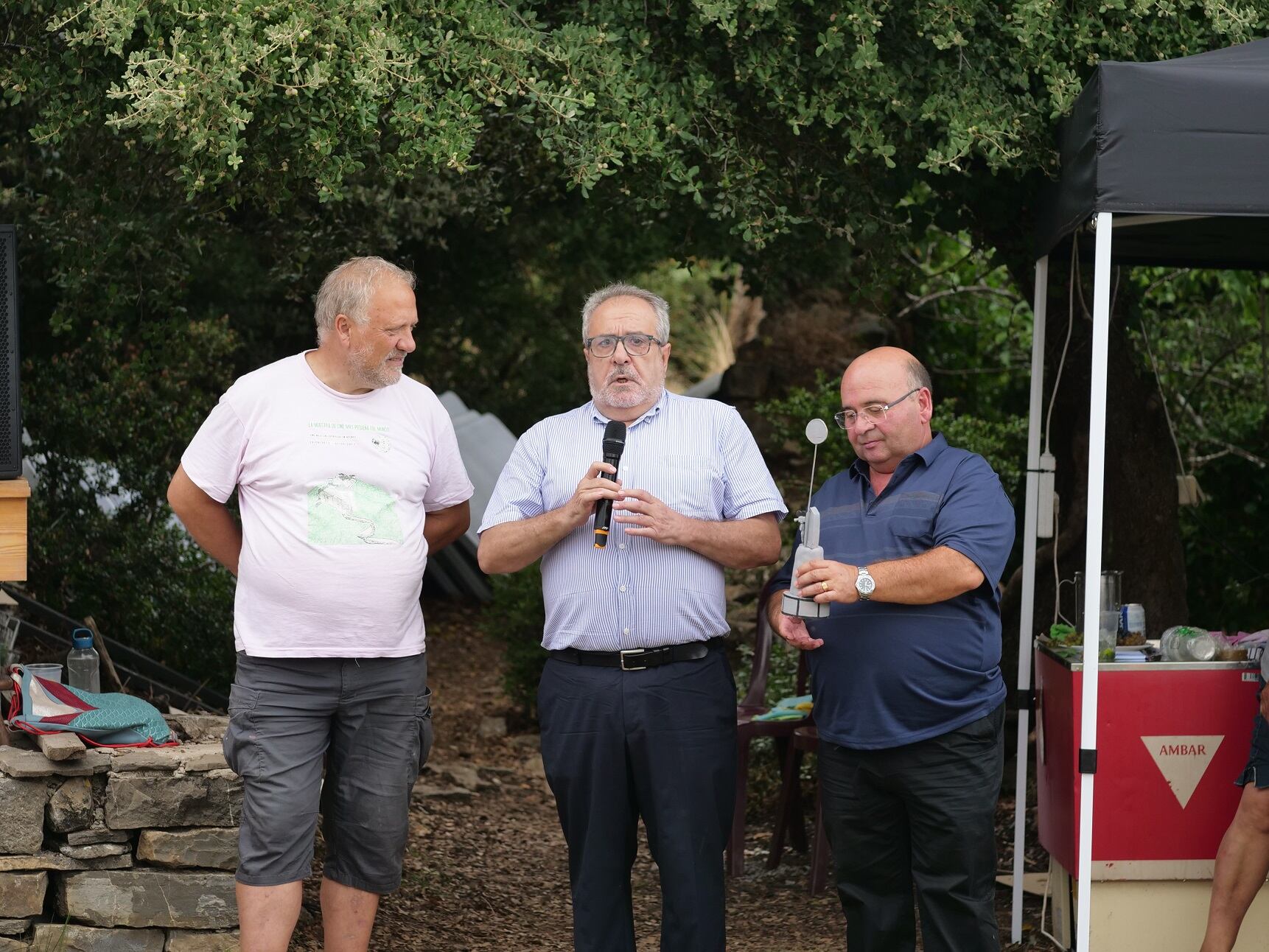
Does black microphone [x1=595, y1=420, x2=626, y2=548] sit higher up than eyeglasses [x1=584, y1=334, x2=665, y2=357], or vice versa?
eyeglasses [x1=584, y1=334, x2=665, y2=357]

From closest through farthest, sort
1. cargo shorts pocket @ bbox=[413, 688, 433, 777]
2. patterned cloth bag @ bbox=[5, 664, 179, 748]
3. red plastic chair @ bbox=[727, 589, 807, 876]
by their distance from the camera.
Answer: cargo shorts pocket @ bbox=[413, 688, 433, 777] → patterned cloth bag @ bbox=[5, 664, 179, 748] → red plastic chair @ bbox=[727, 589, 807, 876]

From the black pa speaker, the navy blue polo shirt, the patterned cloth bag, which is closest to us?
the navy blue polo shirt

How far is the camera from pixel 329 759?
141 inches

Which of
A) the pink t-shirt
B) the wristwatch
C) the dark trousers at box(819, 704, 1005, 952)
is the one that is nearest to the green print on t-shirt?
the pink t-shirt

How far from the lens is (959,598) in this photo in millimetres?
3340

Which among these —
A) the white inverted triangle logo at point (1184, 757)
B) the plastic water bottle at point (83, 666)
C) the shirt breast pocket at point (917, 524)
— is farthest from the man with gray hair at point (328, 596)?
the white inverted triangle logo at point (1184, 757)

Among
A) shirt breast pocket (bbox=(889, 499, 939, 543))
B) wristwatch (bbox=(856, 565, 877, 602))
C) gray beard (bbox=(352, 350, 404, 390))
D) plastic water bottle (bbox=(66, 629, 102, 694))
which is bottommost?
plastic water bottle (bbox=(66, 629, 102, 694))

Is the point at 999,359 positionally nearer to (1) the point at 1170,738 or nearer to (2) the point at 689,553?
(1) the point at 1170,738

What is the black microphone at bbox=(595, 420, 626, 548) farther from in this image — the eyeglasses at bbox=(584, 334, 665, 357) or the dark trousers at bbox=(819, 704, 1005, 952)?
the dark trousers at bbox=(819, 704, 1005, 952)

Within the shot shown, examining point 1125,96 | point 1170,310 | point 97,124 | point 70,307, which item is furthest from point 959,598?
point 1170,310

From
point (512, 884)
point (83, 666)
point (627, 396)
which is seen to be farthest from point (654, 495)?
point (512, 884)

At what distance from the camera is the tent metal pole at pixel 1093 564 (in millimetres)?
3449

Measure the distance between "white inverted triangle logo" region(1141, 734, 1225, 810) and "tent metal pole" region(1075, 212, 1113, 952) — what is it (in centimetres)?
45

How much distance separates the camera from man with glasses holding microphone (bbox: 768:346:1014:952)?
10.8 feet
